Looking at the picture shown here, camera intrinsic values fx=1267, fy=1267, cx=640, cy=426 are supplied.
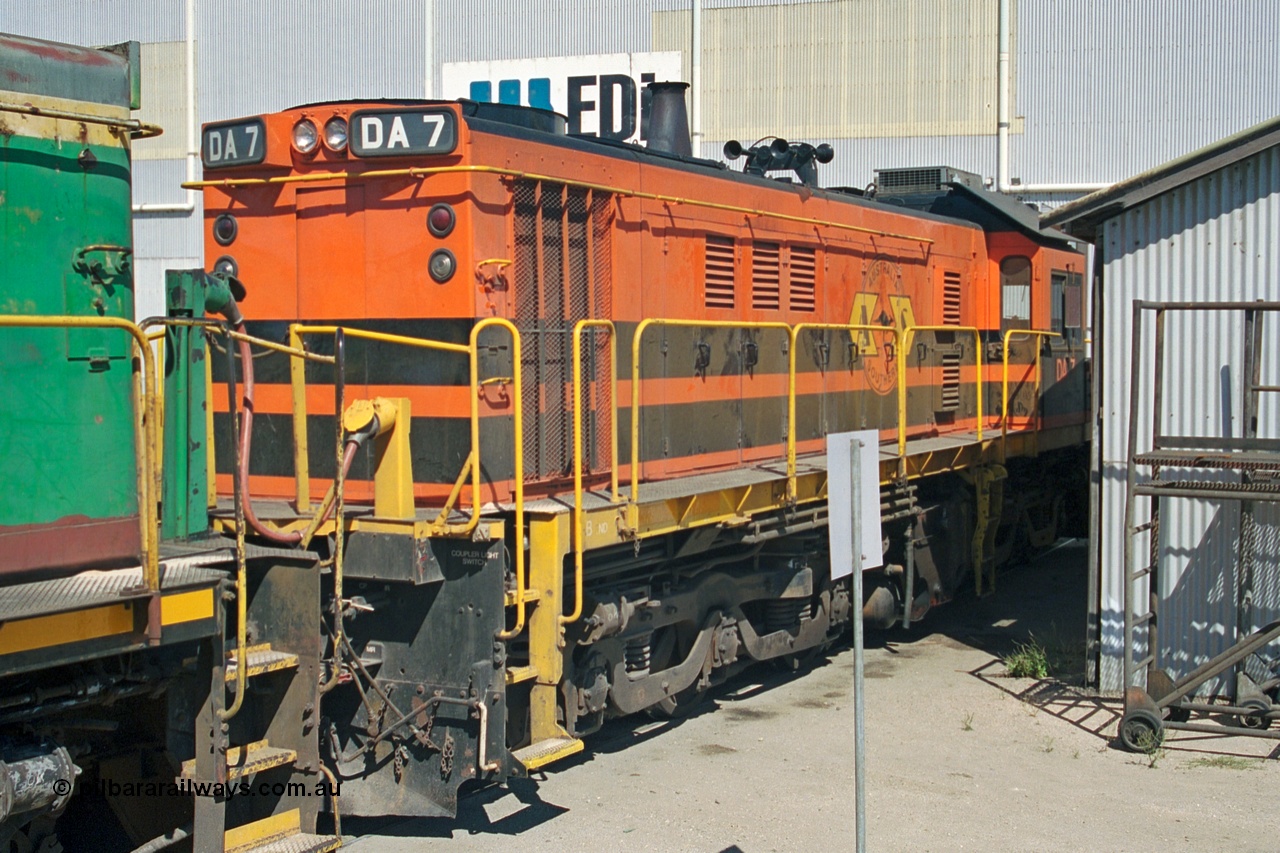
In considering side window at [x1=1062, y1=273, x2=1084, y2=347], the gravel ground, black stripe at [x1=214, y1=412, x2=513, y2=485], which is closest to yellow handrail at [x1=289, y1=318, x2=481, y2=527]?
black stripe at [x1=214, y1=412, x2=513, y2=485]

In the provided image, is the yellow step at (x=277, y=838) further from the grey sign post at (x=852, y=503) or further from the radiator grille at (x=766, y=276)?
the radiator grille at (x=766, y=276)

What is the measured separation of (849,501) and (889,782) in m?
2.69

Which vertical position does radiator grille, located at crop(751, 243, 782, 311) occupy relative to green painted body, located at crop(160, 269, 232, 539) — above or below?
above

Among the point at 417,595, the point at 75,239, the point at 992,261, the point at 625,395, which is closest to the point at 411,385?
the point at 417,595

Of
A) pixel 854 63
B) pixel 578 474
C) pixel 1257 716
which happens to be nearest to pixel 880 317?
pixel 1257 716

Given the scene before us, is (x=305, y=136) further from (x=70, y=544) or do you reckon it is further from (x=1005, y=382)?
(x=1005, y=382)

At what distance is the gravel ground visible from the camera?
6.52 meters

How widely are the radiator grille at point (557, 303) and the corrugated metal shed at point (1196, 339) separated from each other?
3618 millimetres

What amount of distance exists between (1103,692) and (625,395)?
4.33m

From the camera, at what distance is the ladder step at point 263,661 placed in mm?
5285

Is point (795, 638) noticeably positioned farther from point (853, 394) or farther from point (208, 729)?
point (208, 729)

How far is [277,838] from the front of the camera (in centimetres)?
543

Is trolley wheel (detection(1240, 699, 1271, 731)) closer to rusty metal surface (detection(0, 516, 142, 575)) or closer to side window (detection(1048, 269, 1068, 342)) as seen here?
side window (detection(1048, 269, 1068, 342))

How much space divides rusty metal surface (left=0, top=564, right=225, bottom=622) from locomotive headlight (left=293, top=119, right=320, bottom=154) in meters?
2.84
